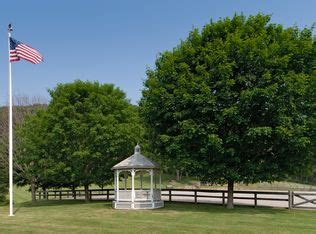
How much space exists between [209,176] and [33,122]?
56.0 ft

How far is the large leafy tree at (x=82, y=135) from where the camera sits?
102 ft

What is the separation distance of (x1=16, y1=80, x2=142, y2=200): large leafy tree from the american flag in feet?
27.9

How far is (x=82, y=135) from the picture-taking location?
103 ft

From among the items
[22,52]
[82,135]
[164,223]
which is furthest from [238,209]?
[22,52]

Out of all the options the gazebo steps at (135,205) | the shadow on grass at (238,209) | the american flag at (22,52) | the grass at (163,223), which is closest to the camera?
the grass at (163,223)

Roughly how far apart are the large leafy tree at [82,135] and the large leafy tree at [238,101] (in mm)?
6135

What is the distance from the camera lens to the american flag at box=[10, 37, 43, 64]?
2312 centimetres

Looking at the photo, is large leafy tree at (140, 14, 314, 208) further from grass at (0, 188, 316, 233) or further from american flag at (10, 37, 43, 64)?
american flag at (10, 37, 43, 64)

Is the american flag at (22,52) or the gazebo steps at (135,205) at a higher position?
the american flag at (22,52)

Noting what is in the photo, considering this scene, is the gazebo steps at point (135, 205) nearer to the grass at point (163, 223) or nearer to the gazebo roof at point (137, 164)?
the gazebo roof at point (137, 164)

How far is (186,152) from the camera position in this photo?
2472cm

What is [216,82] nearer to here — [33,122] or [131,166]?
[131,166]

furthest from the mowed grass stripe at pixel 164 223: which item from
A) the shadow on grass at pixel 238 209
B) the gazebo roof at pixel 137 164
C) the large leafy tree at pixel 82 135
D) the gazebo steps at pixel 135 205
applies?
the large leafy tree at pixel 82 135

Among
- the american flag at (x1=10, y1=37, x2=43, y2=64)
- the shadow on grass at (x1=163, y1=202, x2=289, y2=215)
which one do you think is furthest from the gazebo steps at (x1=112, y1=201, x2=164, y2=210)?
the american flag at (x1=10, y1=37, x2=43, y2=64)
